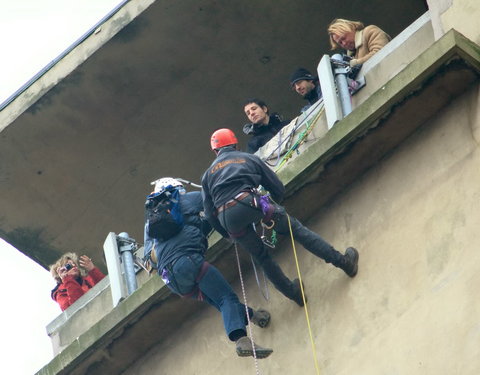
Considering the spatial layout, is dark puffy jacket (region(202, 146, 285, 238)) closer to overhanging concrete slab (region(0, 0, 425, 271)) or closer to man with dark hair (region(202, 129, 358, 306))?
man with dark hair (region(202, 129, 358, 306))

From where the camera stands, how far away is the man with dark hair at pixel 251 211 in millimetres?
16000

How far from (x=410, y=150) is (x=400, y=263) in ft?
3.61

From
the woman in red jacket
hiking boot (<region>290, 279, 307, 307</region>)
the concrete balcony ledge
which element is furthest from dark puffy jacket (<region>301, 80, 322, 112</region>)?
the woman in red jacket

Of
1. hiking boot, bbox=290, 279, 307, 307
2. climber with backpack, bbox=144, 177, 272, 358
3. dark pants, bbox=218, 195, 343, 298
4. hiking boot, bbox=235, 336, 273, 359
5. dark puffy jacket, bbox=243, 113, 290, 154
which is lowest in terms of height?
hiking boot, bbox=235, 336, 273, 359

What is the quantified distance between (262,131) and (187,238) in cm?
220

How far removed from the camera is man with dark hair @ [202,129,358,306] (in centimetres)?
1600

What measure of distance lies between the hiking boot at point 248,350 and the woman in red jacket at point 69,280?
4109mm

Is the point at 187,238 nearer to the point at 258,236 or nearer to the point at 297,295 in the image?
the point at 258,236

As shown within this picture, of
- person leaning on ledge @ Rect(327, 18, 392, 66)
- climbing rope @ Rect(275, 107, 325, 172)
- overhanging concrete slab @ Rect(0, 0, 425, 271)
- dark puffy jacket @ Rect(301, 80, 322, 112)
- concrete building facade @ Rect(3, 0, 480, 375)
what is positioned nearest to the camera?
concrete building facade @ Rect(3, 0, 480, 375)

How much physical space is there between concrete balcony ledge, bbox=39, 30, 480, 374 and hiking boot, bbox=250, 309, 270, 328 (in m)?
0.65

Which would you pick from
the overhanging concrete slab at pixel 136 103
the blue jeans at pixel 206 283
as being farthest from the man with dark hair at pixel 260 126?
the overhanging concrete slab at pixel 136 103

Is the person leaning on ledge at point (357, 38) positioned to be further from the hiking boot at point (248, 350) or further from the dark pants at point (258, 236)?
the hiking boot at point (248, 350)

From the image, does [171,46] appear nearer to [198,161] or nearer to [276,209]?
[198,161]

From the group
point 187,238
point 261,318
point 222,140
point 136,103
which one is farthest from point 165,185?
point 136,103
